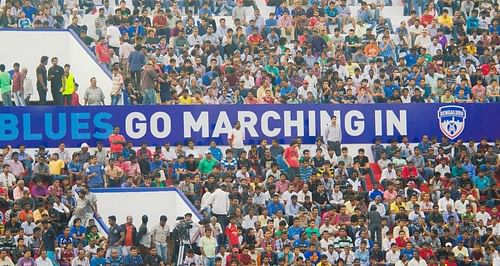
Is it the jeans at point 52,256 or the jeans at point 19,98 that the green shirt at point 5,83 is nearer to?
the jeans at point 19,98

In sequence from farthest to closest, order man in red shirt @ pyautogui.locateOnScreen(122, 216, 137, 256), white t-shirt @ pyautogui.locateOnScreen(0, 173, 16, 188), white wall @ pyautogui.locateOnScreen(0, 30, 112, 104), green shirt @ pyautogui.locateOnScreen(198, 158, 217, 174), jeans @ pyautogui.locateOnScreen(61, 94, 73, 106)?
white wall @ pyautogui.locateOnScreen(0, 30, 112, 104)
jeans @ pyautogui.locateOnScreen(61, 94, 73, 106)
green shirt @ pyautogui.locateOnScreen(198, 158, 217, 174)
white t-shirt @ pyautogui.locateOnScreen(0, 173, 16, 188)
man in red shirt @ pyautogui.locateOnScreen(122, 216, 137, 256)

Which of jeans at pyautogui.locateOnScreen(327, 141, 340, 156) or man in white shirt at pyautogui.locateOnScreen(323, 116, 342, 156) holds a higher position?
man in white shirt at pyautogui.locateOnScreen(323, 116, 342, 156)

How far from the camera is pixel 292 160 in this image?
40594 mm

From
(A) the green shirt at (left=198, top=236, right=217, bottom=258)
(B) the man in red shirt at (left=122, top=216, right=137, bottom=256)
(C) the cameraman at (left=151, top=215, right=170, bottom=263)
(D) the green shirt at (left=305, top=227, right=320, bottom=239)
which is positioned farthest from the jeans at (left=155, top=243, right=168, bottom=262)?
(D) the green shirt at (left=305, top=227, right=320, bottom=239)

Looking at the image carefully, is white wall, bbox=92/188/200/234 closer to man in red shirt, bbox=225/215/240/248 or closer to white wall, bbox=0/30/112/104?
man in red shirt, bbox=225/215/240/248

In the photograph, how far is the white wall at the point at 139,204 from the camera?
127 feet

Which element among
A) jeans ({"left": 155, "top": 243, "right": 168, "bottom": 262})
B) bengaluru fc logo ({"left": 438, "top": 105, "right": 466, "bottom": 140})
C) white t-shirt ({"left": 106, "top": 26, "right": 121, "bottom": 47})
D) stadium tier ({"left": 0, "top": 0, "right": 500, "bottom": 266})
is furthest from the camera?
white t-shirt ({"left": 106, "top": 26, "right": 121, "bottom": 47})

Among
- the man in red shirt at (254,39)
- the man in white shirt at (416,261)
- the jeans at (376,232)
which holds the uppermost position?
the man in red shirt at (254,39)

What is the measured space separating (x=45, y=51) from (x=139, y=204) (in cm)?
689

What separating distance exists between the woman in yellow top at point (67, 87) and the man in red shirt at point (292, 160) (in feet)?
17.7

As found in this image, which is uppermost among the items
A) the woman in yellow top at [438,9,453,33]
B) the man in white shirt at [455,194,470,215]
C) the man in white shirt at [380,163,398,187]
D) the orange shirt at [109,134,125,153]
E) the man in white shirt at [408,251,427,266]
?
the woman in yellow top at [438,9,453,33]

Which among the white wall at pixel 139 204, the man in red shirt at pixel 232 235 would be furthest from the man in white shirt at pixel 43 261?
the man in red shirt at pixel 232 235

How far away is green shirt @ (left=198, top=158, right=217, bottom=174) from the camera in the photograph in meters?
40.0

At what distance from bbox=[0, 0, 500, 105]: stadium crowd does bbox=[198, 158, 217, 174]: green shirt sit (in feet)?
9.10
